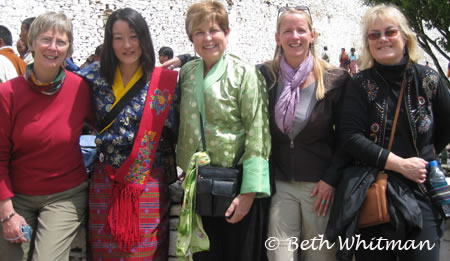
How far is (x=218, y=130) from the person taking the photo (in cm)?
221

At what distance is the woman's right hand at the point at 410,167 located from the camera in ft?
6.66

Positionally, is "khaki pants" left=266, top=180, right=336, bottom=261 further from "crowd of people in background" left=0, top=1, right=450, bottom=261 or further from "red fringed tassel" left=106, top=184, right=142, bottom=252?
"red fringed tassel" left=106, top=184, right=142, bottom=252

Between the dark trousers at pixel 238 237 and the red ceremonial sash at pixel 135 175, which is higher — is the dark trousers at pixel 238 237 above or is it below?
below

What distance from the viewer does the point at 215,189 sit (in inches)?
84.4

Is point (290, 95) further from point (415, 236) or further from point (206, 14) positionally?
point (415, 236)

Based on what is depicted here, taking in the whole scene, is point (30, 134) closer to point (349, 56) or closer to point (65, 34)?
point (65, 34)

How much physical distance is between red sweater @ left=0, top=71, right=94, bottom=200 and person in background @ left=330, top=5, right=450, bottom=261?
4.93 feet

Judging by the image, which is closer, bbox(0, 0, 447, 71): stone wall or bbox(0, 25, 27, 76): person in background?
bbox(0, 25, 27, 76): person in background

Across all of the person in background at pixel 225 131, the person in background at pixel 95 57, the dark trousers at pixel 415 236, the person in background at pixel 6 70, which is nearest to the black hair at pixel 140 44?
the person in background at pixel 225 131

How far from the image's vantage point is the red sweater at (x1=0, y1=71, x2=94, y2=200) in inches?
84.1

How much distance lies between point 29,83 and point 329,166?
5.53 feet

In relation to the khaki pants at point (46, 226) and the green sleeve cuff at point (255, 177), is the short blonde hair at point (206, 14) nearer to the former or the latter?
the green sleeve cuff at point (255, 177)

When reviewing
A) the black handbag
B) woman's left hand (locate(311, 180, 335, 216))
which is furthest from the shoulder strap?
woman's left hand (locate(311, 180, 335, 216))

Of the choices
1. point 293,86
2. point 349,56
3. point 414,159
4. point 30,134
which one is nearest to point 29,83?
point 30,134
